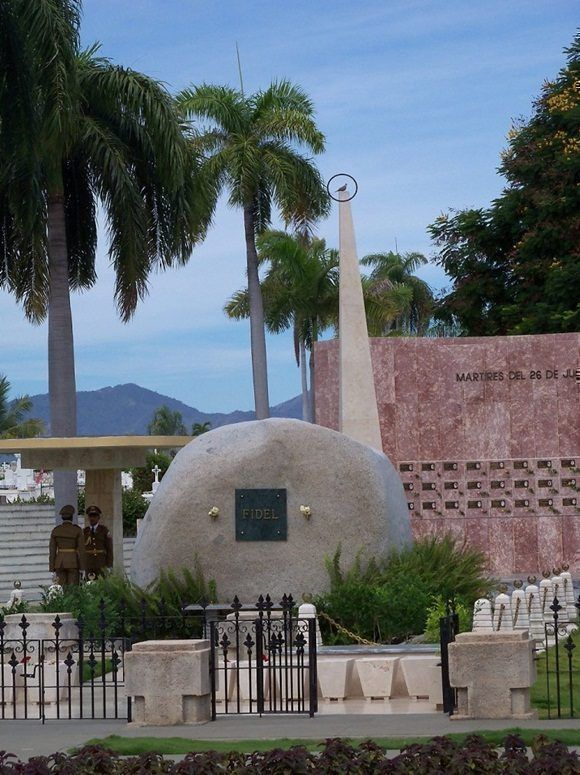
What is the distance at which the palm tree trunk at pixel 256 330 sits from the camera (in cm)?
3856

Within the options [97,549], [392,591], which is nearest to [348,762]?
[392,591]

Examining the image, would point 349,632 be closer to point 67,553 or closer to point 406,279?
point 67,553

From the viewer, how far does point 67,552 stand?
21328 millimetres

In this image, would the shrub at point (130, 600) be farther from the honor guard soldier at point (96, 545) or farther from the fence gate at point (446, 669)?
the fence gate at point (446, 669)

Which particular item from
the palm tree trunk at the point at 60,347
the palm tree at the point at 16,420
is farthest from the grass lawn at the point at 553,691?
the palm tree at the point at 16,420

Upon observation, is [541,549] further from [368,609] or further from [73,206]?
[73,206]

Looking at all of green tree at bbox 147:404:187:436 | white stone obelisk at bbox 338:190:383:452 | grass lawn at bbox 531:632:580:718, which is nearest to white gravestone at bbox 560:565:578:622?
grass lawn at bbox 531:632:580:718

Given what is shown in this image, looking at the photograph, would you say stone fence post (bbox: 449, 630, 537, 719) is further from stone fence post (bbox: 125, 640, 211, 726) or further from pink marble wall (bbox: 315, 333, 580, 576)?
pink marble wall (bbox: 315, 333, 580, 576)

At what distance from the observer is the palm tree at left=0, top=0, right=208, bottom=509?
30.4 m

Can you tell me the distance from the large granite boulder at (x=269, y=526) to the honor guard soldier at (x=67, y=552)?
8.76 ft

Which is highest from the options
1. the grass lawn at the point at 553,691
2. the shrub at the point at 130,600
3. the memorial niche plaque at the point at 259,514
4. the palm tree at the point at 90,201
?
the palm tree at the point at 90,201

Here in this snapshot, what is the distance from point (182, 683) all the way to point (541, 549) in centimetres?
1521

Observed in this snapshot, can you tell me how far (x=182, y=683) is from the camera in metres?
12.0

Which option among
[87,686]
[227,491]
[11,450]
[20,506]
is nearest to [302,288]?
[20,506]
